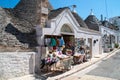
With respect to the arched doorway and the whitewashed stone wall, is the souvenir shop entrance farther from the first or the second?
the whitewashed stone wall

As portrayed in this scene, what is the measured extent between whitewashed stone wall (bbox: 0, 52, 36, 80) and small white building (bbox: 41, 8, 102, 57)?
6.44ft

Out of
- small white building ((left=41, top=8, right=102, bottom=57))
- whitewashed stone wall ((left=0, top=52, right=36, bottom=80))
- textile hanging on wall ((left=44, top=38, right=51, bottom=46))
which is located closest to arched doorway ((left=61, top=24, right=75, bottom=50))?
small white building ((left=41, top=8, right=102, bottom=57))

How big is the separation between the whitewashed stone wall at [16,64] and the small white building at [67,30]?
1.96 meters

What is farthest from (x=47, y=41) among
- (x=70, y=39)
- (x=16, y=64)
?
(x=70, y=39)

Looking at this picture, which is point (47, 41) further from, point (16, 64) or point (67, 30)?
point (67, 30)

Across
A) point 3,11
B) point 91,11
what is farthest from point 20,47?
point 91,11

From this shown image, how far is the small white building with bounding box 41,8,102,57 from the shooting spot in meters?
12.5

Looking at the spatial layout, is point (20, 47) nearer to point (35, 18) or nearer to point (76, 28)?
point (35, 18)

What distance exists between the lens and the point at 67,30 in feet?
48.8

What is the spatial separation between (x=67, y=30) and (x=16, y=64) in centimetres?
657

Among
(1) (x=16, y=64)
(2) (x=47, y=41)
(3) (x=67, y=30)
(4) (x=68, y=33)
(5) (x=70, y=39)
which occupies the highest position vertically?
(3) (x=67, y=30)

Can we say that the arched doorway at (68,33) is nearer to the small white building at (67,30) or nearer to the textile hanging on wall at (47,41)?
the small white building at (67,30)

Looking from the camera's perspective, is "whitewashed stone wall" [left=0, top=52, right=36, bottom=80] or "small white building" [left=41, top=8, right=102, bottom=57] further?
"small white building" [left=41, top=8, right=102, bottom=57]

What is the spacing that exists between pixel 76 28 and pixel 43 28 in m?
5.22
